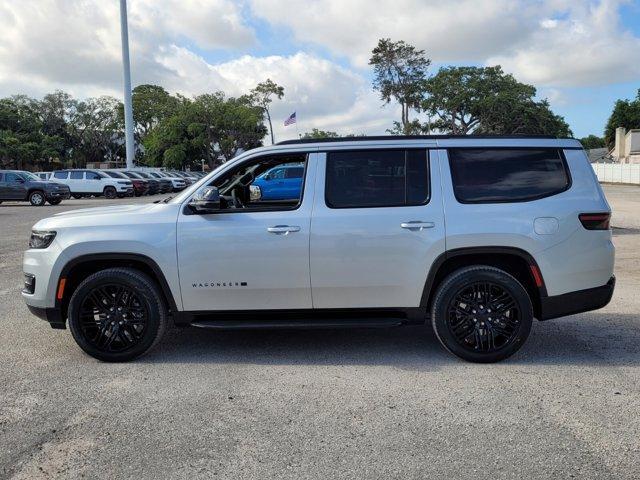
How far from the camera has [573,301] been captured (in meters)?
4.73

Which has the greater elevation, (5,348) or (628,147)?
(628,147)

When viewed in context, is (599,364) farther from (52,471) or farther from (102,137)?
(102,137)

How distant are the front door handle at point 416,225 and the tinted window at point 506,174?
36cm

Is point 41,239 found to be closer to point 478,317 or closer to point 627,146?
point 478,317

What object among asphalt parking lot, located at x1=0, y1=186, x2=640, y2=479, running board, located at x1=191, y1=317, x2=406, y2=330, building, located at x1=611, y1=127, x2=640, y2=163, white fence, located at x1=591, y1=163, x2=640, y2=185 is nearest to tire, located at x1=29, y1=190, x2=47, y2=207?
asphalt parking lot, located at x1=0, y1=186, x2=640, y2=479

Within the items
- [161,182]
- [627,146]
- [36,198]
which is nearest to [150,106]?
[161,182]

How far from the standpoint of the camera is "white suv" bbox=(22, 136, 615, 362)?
15.2 ft

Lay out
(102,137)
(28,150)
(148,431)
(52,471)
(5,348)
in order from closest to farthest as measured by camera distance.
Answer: (52,471) → (148,431) → (5,348) → (28,150) → (102,137)

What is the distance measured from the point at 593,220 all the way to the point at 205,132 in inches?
2208

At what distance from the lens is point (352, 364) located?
189 inches

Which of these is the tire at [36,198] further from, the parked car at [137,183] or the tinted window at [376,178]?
the tinted window at [376,178]

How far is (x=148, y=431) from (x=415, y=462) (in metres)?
1.69

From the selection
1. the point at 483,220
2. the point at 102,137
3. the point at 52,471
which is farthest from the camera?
the point at 102,137

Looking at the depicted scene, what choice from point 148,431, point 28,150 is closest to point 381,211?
point 148,431
